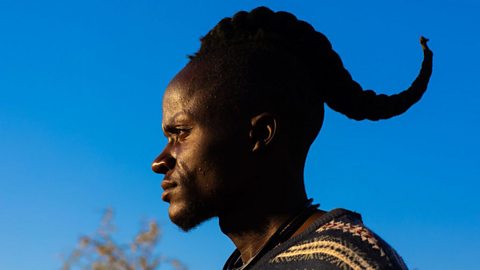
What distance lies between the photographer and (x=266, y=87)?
3703 millimetres

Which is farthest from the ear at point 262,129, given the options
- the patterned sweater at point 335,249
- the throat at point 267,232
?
the patterned sweater at point 335,249

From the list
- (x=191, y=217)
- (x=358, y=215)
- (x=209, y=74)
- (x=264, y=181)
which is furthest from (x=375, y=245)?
(x=209, y=74)

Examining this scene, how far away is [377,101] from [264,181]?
813 millimetres

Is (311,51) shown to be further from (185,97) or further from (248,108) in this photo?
(185,97)

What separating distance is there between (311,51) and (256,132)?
58 cm

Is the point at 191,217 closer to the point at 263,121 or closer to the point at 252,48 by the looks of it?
the point at 263,121

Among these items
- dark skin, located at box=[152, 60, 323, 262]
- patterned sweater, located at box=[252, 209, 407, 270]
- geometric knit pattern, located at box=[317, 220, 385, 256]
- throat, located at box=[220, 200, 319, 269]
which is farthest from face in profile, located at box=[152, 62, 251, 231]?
geometric knit pattern, located at box=[317, 220, 385, 256]

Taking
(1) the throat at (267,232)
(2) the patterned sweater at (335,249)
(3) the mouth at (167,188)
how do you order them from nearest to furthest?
(2) the patterned sweater at (335,249), (1) the throat at (267,232), (3) the mouth at (167,188)

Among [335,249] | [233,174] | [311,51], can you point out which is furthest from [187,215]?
[311,51]

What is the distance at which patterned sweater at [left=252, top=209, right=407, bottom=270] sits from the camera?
3.00 meters

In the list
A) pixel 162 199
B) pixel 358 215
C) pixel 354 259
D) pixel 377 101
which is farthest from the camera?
pixel 377 101

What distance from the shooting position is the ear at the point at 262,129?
3.62 meters

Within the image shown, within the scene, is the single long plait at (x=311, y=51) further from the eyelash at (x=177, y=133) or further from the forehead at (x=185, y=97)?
the eyelash at (x=177, y=133)

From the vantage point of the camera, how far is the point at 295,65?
3844mm
